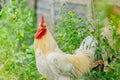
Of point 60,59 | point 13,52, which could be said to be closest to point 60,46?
point 13,52

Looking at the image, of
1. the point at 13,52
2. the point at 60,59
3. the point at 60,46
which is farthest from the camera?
the point at 13,52

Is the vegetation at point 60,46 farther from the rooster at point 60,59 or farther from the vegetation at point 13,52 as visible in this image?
the rooster at point 60,59

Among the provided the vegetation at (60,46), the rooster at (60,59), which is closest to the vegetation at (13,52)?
the vegetation at (60,46)

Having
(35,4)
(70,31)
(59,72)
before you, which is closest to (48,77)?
(59,72)

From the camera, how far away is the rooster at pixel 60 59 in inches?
134

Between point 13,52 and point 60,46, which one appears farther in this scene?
point 13,52

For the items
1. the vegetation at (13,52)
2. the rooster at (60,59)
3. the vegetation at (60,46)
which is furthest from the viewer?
the vegetation at (13,52)

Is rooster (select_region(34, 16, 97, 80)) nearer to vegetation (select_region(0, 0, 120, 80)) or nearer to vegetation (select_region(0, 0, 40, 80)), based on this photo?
vegetation (select_region(0, 0, 120, 80))

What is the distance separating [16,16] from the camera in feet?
14.5

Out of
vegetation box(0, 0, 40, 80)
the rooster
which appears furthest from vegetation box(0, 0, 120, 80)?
the rooster

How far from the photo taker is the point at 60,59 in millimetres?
3373

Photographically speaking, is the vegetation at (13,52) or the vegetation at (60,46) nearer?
the vegetation at (60,46)

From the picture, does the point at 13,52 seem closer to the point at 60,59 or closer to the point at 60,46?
the point at 60,46

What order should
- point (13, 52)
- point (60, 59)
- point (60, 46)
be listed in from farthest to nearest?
1. point (13, 52)
2. point (60, 46)
3. point (60, 59)
